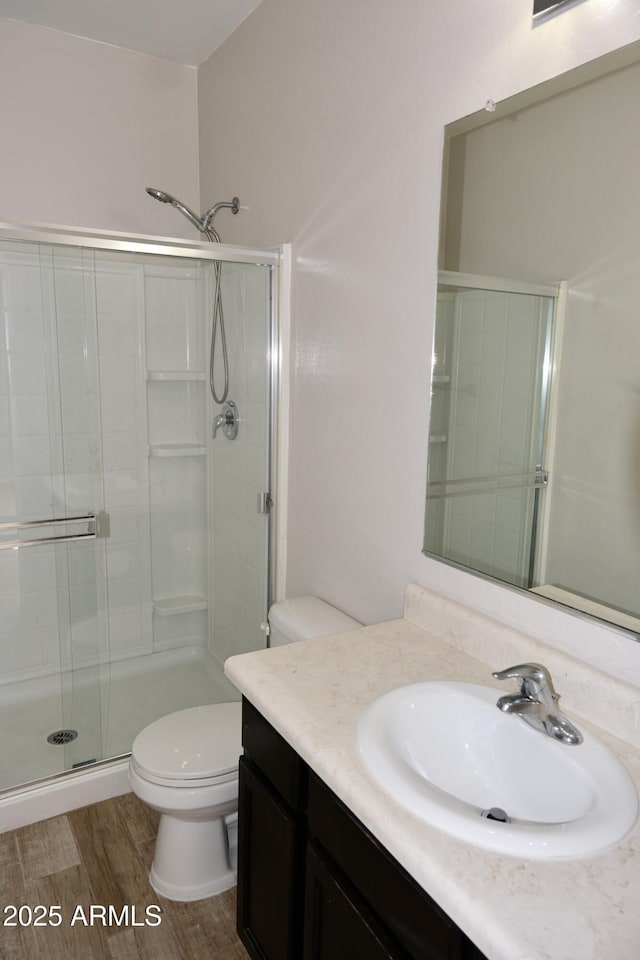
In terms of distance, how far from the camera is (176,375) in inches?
98.3

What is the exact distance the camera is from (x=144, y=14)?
7.86 ft

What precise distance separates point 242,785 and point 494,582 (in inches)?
28.3

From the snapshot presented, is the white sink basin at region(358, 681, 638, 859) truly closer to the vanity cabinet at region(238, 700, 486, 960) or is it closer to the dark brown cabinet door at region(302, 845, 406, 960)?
the vanity cabinet at region(238, 700, 486, 960)

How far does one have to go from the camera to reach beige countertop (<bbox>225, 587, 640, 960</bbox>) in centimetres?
76

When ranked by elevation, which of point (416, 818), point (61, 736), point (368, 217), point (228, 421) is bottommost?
point (61, 736)

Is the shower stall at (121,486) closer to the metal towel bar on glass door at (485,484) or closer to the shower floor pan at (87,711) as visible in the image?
the shower floor pan at (87,711)

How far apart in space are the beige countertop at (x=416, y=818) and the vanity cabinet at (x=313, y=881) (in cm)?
7

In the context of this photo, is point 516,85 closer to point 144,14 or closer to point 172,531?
point 144,14

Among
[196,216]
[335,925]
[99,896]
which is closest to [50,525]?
[99,896]

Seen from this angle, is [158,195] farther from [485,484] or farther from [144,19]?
[485,484]

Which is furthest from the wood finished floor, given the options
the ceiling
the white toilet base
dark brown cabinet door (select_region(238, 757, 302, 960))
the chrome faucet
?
the ceiling

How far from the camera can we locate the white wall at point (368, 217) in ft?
4.51

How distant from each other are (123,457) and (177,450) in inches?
9.1

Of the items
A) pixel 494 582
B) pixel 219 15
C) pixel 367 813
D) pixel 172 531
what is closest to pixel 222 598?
pixel 172 531
